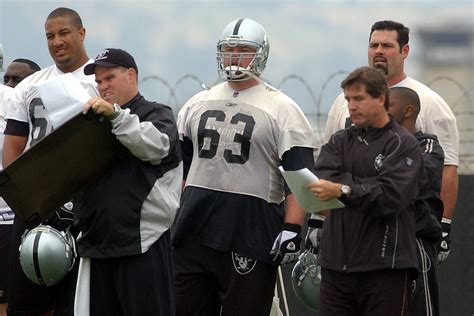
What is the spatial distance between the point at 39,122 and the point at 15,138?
0.21 metres

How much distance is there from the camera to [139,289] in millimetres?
7410

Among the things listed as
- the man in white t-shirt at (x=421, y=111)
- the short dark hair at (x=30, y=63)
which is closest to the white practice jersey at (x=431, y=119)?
the man in white t-shirt at (x=421, y=111)

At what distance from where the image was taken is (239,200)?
8.02m

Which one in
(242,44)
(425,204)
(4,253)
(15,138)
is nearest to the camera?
(425,204)

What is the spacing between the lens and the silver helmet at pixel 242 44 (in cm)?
809

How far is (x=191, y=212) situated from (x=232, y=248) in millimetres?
309

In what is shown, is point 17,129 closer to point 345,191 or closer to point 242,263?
point 242,263

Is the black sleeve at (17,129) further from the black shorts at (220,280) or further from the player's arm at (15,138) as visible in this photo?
the black shorts at (220,280)

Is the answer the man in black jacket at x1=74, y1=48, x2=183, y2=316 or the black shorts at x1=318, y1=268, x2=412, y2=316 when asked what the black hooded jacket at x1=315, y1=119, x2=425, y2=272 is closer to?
the black shorts at x1=318, y1=268, x2=412, y2=316

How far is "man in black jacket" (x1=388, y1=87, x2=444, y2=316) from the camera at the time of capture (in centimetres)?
784

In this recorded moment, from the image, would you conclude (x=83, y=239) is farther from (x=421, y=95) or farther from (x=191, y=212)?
(x=421, y=95)

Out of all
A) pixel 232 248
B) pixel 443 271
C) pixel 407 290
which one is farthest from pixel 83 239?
pixel 443 271

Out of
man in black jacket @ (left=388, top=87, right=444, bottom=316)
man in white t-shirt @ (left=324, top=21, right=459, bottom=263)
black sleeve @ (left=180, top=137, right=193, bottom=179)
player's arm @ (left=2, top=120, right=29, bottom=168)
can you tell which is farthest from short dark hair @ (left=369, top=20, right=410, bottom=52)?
player's arm @ (left=2, top=120, right=29, bottom=168)

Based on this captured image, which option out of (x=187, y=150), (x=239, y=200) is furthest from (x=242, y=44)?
(x=239, y=200)
